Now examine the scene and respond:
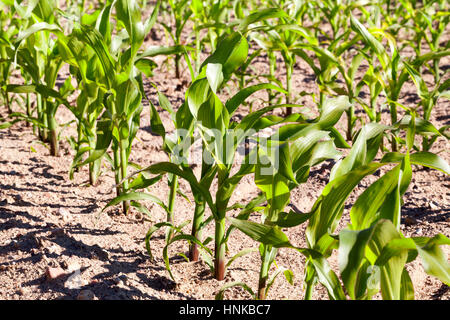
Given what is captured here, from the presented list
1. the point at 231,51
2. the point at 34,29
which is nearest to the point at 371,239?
the point at 231,51

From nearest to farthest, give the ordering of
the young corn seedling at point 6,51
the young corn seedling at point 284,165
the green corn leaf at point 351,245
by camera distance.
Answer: the green corn leaf at point 351,245
the young corn seedling at point 284,165
the young corn seedling at point 6,51

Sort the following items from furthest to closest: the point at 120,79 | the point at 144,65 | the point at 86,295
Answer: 1. the point at 144,65
2. the point at 120,79
3. the point at 86,295

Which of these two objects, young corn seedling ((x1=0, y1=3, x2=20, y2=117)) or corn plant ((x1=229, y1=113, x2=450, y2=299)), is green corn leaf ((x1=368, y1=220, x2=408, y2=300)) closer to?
corn plant ((x1=229, y1=113, x2=450, y2=299))

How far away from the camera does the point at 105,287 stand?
2.04 metres

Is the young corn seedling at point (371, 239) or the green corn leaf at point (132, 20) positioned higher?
the green corn leaf at point (132, 20)

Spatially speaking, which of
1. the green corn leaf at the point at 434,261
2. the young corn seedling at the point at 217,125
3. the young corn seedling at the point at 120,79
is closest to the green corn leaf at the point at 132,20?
the young corn seedling at the point at 120,79

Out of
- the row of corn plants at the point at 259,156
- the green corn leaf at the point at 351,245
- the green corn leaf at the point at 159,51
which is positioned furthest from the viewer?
the green corn leaf at the point at 159,51

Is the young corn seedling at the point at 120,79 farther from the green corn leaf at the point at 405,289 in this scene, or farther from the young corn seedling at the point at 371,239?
the green corn leaf at the point at 405,289

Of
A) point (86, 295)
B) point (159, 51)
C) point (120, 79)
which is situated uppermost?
point (159, 51)

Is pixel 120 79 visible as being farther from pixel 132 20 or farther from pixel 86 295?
pixel 86 295

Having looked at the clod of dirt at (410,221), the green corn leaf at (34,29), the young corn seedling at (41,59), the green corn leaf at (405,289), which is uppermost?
the green corn leaf at (34,29)

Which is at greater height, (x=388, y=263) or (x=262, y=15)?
(x=262, y=15)

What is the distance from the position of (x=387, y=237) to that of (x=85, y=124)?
5.48 ft
